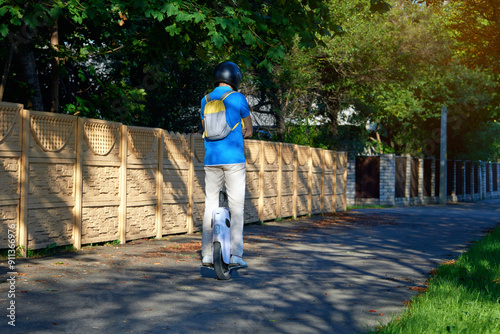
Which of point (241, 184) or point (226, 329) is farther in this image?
point (241, 184)

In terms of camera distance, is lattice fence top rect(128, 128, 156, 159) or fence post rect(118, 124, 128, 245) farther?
lattice fence top rect(128, 128, 156, 159)

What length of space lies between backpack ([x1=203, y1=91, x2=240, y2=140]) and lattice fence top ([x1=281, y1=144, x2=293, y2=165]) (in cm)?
956

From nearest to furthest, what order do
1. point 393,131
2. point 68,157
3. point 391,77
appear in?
point 68,157
point 391,77
point 393,131

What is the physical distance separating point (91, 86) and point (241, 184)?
368 inches

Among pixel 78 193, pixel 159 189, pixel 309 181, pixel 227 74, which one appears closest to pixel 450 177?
pixel 309 181

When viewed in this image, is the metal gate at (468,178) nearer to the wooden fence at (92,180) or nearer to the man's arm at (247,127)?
the wooden fence at (92,180)

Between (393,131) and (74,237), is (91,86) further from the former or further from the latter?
(393,131)

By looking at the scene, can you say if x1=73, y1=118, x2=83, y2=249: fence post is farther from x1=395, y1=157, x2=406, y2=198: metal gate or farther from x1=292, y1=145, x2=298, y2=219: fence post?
x1=395, y1=157, x2=406, y2=198: metal gate

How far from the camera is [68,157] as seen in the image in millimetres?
8664

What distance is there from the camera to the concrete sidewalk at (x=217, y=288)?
4.70 m

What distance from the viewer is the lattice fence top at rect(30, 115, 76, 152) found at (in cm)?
810

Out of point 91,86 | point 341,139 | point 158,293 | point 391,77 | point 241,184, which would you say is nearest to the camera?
point 158,293

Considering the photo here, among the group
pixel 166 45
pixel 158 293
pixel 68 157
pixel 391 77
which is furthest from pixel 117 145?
pixel 391 77

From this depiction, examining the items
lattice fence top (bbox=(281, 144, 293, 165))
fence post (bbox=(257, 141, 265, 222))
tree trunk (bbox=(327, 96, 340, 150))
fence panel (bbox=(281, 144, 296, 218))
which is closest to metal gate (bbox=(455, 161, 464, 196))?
tree trunk (bbox=(327, 96, 340, 150))
